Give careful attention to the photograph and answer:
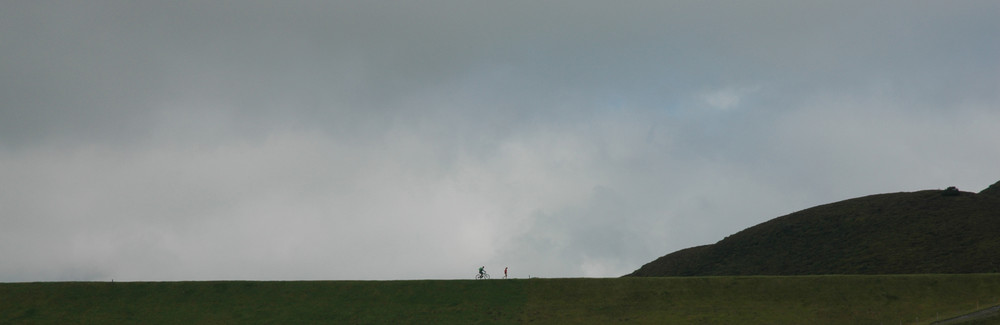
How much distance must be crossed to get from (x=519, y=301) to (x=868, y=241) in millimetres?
57463

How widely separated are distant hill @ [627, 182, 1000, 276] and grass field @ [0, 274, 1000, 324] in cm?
2962

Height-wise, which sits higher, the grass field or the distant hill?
the distant hill

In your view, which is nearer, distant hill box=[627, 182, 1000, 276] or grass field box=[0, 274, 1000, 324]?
grass field box=[0, 274, 1000, 324]

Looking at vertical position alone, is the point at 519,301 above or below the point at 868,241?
below

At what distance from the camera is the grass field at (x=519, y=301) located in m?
67.4

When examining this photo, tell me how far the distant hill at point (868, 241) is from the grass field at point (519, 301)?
29.6 m

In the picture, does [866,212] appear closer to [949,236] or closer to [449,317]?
[949,236]

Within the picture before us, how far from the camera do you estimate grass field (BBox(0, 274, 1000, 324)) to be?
221 ft

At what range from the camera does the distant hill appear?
100938 millimetres

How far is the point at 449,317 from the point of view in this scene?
7056cm

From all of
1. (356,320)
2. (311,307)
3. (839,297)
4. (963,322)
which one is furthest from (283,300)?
(963,322)

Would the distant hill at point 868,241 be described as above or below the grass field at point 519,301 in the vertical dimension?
above

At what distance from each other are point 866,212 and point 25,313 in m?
101

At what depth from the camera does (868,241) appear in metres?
112
